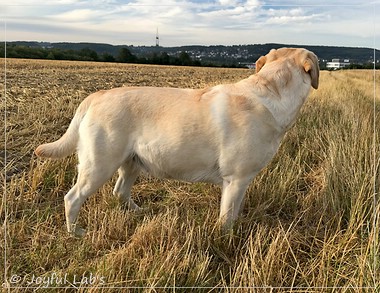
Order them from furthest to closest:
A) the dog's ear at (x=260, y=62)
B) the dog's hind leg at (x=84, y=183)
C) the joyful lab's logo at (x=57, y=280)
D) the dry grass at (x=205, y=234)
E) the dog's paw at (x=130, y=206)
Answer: the dog's paw at (x=130, y=206) → the dog's ear at (x=260, y=62) → the dog's hind leg at (x=84, y=183) → the dry grass at (x=205, y=234) → the joyful lab's logo at (x=57, y=280)

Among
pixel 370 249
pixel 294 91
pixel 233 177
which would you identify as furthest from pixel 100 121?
pixel 370 249

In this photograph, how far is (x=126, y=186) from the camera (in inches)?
164

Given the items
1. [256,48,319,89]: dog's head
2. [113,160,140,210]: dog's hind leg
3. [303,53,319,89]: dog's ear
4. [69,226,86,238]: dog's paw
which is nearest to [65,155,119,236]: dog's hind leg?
[69,226,86,238]: dog's paw

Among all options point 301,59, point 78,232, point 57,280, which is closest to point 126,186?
point 78,232

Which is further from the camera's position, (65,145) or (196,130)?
(65,145)

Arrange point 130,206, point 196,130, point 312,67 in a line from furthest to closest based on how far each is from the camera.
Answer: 1. point 130,206
2. point 312,67
3. point 196,130

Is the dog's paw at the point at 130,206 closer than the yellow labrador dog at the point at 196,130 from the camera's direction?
No

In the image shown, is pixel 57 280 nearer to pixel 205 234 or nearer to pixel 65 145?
pixel 205 234

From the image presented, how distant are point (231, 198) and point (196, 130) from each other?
0.70 meters

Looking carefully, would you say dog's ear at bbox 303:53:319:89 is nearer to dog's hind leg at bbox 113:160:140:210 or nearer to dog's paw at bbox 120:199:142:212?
dog's hind leg at bbox 113:160:140:210

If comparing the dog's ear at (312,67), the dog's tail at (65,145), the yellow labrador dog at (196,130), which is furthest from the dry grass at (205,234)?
the dog's ear at (312,67)

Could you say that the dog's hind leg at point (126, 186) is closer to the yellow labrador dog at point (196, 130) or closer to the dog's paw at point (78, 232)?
the yellow labrador dog at point (196, 130)

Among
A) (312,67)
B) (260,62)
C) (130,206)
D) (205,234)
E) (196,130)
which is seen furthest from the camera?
(130,206)

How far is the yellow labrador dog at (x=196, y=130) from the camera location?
134 inches
